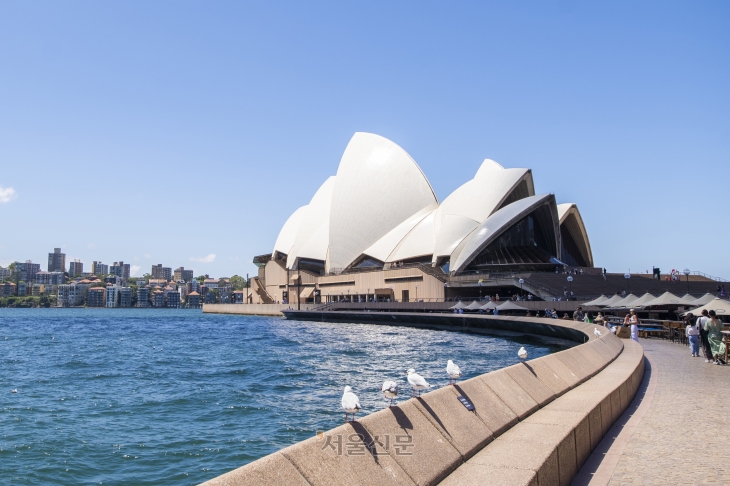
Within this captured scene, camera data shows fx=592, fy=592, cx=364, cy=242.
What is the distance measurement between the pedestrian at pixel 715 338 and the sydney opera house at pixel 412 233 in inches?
1399

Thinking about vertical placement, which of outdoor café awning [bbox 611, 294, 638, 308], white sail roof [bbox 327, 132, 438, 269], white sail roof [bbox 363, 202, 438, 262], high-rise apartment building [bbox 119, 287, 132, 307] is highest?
white sail roof [bbox 327, 132, 438, 269]

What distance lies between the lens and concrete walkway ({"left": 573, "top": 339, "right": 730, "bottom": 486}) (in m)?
4.25

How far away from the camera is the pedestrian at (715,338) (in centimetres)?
1155

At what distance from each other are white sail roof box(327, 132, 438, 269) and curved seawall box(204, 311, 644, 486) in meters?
54.6

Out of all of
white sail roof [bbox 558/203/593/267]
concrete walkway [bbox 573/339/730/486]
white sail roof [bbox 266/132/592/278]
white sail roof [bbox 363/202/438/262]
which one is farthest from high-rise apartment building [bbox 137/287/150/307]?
concrete walkway [bbox 573/339/730/486]

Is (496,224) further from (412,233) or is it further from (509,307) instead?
(509,307)

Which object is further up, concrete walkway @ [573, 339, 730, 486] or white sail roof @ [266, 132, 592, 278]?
white sail roof @ [266, 132, 592, 278]

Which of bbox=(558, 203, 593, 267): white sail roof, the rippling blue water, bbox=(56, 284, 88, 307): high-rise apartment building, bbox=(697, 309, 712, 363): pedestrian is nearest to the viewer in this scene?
the rippling blue water

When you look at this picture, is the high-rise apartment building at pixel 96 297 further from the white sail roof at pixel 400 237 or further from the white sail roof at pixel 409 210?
the white sail roof at pixel 400 237

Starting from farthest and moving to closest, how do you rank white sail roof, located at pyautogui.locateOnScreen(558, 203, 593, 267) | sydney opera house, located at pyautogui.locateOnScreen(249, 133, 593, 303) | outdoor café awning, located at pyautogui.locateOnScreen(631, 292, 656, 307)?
white sail roof, located at pyautogui.locateOnScreen(558, 203, 593, 267), sydney opera house, located at pyautogui.locateOnScreen(249, 133, 593, 303), outdoor café awning, located at pyautogui.locateOnScreen(631, 292, 656, 307)

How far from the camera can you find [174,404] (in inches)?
452

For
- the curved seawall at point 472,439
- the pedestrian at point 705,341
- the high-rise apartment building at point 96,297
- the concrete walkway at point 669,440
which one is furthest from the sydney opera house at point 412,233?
the high-rise apartment building at point 96,297

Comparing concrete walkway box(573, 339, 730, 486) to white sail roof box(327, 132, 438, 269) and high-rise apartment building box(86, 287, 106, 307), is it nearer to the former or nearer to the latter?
white sail roof box(327, 132, 438, 269)

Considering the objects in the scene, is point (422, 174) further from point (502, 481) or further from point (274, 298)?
point (502, 481)
